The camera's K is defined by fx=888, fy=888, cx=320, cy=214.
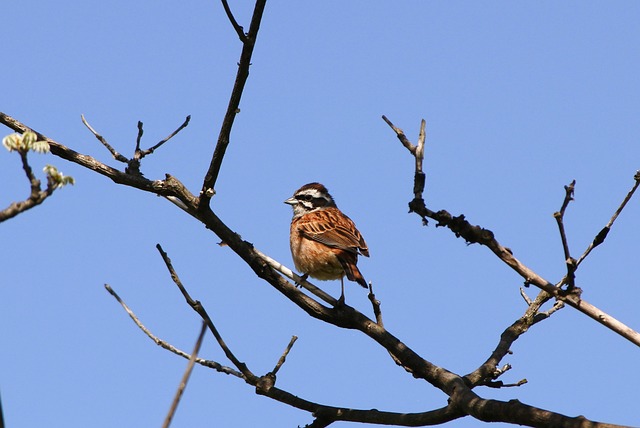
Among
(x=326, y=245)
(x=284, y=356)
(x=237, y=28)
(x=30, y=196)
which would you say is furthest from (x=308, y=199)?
(x=30, y=196)

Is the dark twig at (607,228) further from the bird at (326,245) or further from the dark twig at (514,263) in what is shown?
the bird at (326,245)

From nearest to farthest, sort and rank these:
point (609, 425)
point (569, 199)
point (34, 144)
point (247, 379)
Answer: point (34, 144) < point (609, 425) < point (569, 199) < point (247, 379)

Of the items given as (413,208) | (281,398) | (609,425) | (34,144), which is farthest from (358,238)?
(34,144)

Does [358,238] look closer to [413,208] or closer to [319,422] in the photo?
[319,422]

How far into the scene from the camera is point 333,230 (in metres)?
9.70

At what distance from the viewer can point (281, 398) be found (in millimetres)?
5668

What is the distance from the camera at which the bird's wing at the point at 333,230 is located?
9.29m

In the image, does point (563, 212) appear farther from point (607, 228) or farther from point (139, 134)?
point (139, 134)

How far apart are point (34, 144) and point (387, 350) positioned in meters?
3.33

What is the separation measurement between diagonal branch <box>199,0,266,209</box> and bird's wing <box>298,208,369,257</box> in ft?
12.0

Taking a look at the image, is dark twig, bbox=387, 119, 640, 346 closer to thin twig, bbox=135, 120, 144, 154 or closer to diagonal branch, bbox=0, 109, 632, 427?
diagonal branch, bbox=0, 109, 632, 427

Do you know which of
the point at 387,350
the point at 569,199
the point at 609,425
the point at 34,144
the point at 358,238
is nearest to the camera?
the point at 34,144

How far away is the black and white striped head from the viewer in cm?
1092

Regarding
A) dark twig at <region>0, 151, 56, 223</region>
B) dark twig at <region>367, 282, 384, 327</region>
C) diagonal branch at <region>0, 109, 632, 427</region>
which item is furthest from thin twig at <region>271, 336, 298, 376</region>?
dark twig at <region>0, 151, 56, 223</region>
